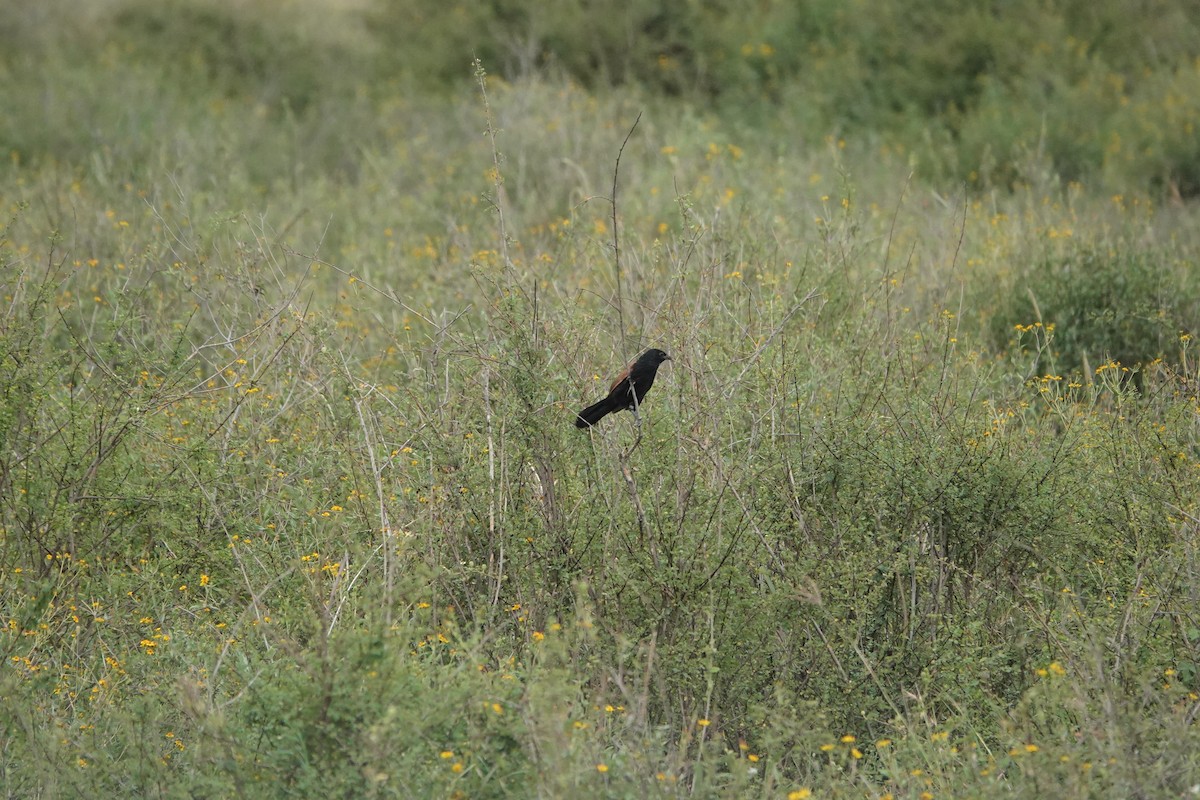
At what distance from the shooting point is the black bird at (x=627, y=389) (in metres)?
4.20

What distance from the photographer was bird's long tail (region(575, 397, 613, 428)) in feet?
13.7

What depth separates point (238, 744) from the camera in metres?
3.21

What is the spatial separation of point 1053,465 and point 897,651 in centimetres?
102

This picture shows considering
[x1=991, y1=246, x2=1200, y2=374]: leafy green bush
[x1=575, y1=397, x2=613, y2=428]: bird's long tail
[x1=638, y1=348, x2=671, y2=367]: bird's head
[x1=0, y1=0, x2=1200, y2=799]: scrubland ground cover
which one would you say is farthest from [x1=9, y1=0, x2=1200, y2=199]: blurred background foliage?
[x1=575, y1=397, x2=613, y2=428]: bird's long tail

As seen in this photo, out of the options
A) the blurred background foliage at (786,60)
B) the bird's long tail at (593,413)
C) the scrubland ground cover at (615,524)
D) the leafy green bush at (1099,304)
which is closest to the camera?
the scrubland ground cover at (615,524)

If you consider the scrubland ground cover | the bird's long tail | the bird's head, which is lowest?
the scrubland ground cover

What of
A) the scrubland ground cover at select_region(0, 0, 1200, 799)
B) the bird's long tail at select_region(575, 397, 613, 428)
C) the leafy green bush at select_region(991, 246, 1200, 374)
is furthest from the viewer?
the leafy green bush at select_region(991, 246, 1200, 374)

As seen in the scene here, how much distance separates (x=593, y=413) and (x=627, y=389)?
14 cm

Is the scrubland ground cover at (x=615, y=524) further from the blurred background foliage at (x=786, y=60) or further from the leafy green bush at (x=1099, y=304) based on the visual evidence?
the blurred background foliage at (x=786, y=60)

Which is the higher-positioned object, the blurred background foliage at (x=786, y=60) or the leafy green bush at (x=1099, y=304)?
the blurred background foliage at (x=786, y=60)

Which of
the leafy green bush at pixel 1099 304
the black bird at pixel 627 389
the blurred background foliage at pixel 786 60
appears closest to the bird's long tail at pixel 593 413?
the black bird at pixel 627 389

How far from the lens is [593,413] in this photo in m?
4.21

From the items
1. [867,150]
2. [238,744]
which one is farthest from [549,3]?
[238,744]

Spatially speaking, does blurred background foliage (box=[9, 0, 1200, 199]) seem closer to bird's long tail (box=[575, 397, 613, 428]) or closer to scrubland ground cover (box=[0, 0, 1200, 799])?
scrubland ground cover (box=[0, 0, 1200, 799])
